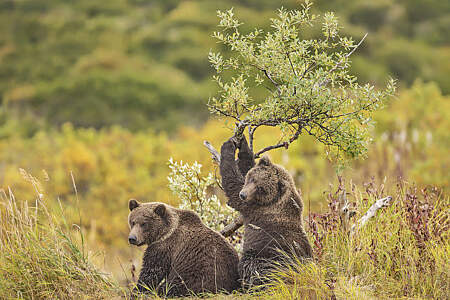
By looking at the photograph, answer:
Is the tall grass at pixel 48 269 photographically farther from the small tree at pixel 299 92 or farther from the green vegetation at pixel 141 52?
the green vegetation at pixel 141 52

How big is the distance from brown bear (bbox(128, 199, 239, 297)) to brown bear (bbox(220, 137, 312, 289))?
0.65 ft

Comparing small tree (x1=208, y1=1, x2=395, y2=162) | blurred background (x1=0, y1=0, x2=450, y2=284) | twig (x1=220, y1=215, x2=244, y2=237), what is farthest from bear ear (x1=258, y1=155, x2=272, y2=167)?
blurred background (x1=0, y1=0, x2=450, y2=284)

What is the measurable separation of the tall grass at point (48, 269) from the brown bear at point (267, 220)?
55.8 inches

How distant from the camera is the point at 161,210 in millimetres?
4773

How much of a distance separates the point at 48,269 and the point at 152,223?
1130mm

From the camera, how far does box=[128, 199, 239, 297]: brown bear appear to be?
4.62 metres

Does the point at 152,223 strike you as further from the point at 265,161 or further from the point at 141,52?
the point at 141,52

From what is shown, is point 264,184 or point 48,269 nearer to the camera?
point 264,184

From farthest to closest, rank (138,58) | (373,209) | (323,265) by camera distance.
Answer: (138,58)
(373,209)
(323,265)

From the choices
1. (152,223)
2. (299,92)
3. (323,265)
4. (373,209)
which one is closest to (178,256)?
(152,223)

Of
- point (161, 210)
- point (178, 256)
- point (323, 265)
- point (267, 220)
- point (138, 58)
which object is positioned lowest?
point (178, 256)

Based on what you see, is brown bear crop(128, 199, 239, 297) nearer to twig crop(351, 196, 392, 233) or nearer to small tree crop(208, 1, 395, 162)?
small tree crop(208, 1, 395, 162)

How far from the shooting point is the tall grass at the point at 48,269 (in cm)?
489

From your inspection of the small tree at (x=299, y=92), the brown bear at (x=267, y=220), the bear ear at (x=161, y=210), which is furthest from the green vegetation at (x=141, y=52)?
the brown bear at (x=267, y=220)
